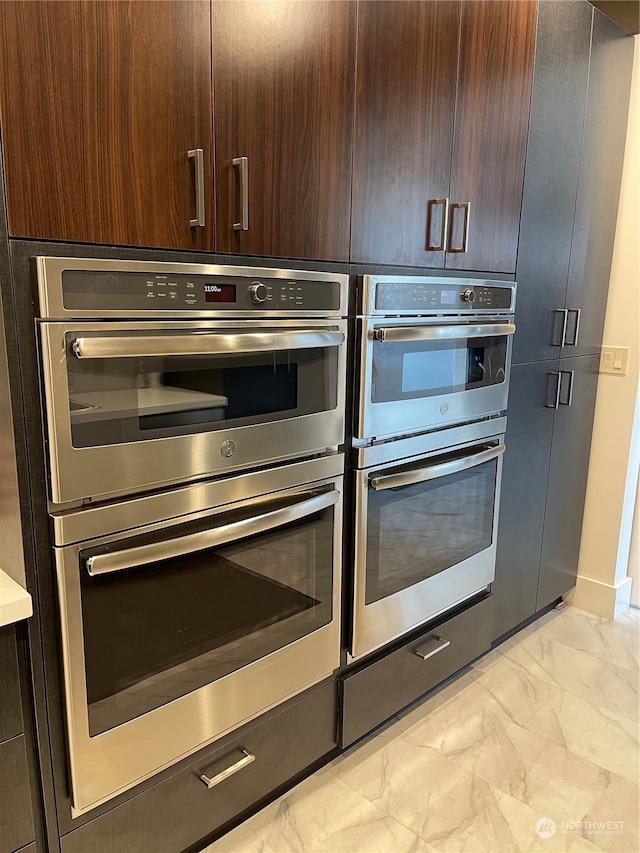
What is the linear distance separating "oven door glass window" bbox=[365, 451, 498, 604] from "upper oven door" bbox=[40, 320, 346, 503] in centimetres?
31

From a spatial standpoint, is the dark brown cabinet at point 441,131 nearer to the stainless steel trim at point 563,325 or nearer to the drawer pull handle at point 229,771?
the stainless steel trim at point 563,325

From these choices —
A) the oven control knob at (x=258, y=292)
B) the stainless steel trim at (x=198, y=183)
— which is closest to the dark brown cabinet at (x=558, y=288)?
the oven control knob at (x=258, y=292)

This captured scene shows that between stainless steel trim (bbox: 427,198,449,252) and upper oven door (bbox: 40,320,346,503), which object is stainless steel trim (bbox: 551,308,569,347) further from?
upper oven door (bbox: 40,320,346,503)

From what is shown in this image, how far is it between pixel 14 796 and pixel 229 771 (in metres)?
0.49

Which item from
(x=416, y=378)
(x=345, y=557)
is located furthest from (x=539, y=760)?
(x=416, y=378)

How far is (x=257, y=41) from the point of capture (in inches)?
49.3

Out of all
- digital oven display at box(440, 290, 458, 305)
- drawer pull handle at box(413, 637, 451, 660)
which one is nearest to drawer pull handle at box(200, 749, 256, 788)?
drawer pull handle at box(413, 637, 451, 660)

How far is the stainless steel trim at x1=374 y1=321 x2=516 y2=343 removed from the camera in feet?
5.25

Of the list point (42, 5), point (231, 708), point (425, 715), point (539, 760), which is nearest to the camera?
point (42, 5)

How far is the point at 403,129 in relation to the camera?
1.60 m

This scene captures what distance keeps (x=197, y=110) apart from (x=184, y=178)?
0.41ft

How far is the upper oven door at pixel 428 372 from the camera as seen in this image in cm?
162

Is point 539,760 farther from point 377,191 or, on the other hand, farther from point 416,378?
point 377,191

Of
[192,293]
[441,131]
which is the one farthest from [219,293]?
[441,131]
